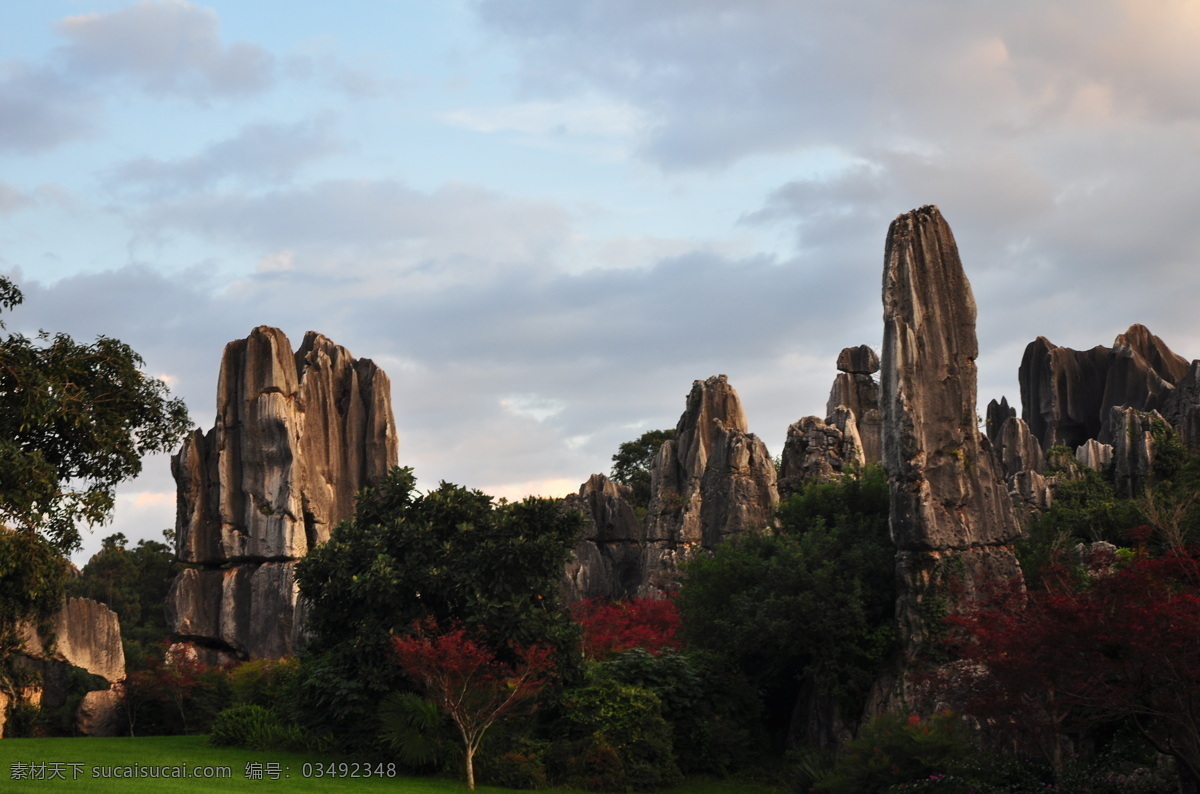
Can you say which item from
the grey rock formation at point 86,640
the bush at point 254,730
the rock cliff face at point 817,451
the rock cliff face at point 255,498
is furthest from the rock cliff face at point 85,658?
the rock cliff face at point 817,451

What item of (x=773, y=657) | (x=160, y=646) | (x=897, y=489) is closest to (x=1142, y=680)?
(x=897, y=489)

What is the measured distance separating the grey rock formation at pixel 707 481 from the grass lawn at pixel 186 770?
2125 centimetres

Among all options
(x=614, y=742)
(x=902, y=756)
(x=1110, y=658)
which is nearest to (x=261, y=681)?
(x=614, y=742)

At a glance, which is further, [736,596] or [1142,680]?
[736,596]

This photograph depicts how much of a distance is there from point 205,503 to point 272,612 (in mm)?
4977

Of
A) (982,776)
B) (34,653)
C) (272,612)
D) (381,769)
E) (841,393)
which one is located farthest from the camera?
(841,393)

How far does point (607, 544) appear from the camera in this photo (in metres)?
52.5

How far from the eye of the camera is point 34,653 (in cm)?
2948

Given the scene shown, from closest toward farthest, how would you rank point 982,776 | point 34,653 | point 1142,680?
1. point 1142,680
2. point 982,776
3. point 34,653

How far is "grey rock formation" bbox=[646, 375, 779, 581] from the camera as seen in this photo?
140 ft

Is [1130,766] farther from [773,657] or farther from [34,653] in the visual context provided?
[34,653]

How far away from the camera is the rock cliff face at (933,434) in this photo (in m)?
21.5

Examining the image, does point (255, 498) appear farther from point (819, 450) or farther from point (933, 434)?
point (933, 434)

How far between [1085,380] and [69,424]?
69.3m
